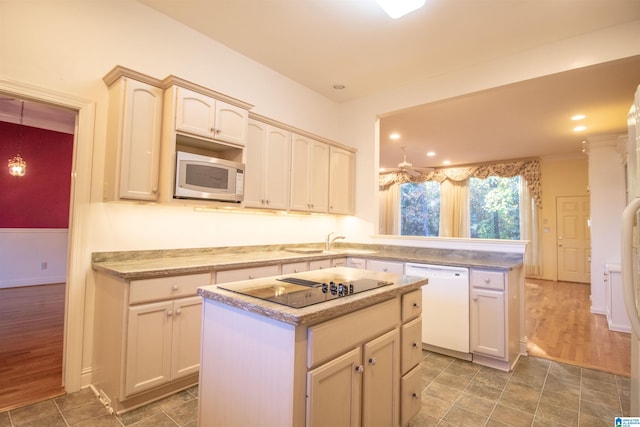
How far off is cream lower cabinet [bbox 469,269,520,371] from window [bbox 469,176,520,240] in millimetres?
5579

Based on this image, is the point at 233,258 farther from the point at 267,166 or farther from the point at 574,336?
the point at 574,336

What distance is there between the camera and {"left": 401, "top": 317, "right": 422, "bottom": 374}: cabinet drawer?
5.77ft

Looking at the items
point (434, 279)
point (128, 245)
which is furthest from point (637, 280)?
point (128, 245)

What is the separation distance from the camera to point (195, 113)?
99.6 inches

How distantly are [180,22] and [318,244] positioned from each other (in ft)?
9.40

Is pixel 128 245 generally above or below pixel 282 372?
above

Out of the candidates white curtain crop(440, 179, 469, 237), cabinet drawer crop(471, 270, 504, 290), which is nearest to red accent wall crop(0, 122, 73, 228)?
cabinet drawer crop(471, 270, 504, 290)

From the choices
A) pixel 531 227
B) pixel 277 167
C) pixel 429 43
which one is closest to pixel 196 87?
pixel 277 167

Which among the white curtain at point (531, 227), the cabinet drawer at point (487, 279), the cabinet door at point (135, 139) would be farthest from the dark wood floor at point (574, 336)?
the cabinet door at point (135, 139)

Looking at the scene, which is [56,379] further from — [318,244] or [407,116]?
[407,116]

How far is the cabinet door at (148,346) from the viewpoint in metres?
1.97

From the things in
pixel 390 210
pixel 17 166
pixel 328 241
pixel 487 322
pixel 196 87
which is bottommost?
pixel 487 322

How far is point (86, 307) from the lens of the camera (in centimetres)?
231

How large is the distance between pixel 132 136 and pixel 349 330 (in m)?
2.05
